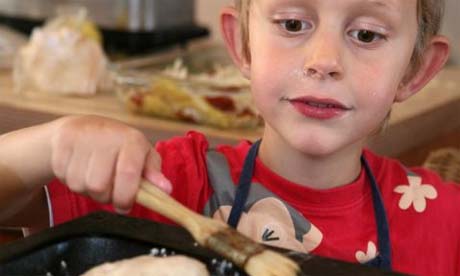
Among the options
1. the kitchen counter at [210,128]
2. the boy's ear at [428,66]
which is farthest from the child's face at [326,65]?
the kitchen counter at [210,128]

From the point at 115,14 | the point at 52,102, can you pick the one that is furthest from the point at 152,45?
the point at 52,102

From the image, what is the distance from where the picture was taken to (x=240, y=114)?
1412 mm

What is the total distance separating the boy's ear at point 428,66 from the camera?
95 centimetres

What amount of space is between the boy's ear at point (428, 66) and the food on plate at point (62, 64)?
32.2 inches

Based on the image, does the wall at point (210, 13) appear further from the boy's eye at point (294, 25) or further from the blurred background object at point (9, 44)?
the boy's eye at point (294, 25)

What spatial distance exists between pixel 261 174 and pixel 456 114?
0.88m

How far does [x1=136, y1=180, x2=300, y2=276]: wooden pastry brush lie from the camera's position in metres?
0.61

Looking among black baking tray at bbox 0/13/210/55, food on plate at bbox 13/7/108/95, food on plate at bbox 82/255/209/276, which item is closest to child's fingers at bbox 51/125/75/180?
food on plate at bbox 82/255/209/276

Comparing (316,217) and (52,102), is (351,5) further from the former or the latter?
(52,102)

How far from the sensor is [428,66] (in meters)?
0.96

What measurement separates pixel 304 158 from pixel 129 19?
127 centimetres

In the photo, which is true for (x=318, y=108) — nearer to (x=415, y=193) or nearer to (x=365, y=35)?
(x=365, y=35)

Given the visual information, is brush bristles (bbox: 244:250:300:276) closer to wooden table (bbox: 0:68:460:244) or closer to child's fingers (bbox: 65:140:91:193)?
child's fingers (bbox: 65:140:91:193)

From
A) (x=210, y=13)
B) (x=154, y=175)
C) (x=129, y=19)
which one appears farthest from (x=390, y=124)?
(x=210, y=13)
